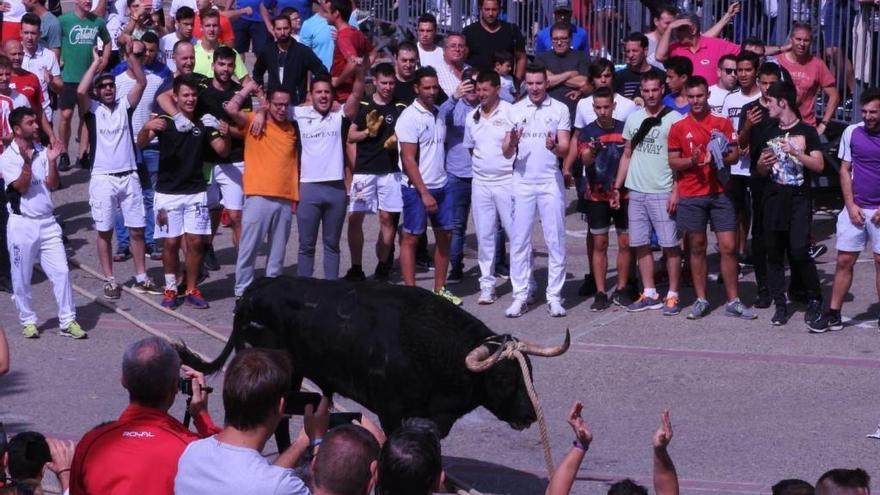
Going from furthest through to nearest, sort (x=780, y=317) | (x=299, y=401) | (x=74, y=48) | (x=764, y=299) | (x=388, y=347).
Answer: (x=74, y=48) < (x=764, y=299) < (x=780, y=317) < (x=388, y=347) < (x=299, y=401)

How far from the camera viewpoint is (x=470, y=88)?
13117 millimetres

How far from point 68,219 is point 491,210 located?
17.4ft

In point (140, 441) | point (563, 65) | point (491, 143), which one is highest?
point (563, 65)

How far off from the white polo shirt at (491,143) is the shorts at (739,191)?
198 centimetres

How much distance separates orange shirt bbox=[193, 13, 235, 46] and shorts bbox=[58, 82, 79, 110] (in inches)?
58.9

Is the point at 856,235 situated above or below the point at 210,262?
above

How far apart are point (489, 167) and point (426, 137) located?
0.64 meters

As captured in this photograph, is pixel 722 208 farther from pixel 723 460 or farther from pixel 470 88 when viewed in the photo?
pixel 723 460

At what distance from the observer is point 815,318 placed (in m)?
12.1

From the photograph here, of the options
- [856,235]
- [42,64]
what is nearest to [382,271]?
[856,235]

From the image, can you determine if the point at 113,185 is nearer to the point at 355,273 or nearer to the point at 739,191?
the point at 355,273

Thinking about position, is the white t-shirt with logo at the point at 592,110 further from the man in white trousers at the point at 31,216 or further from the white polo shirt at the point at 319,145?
the man in white trousers at the point at 31,216

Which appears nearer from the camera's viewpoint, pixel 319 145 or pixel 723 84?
pixel 319 145

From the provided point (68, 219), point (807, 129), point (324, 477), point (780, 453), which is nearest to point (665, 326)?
point (807, 129)
